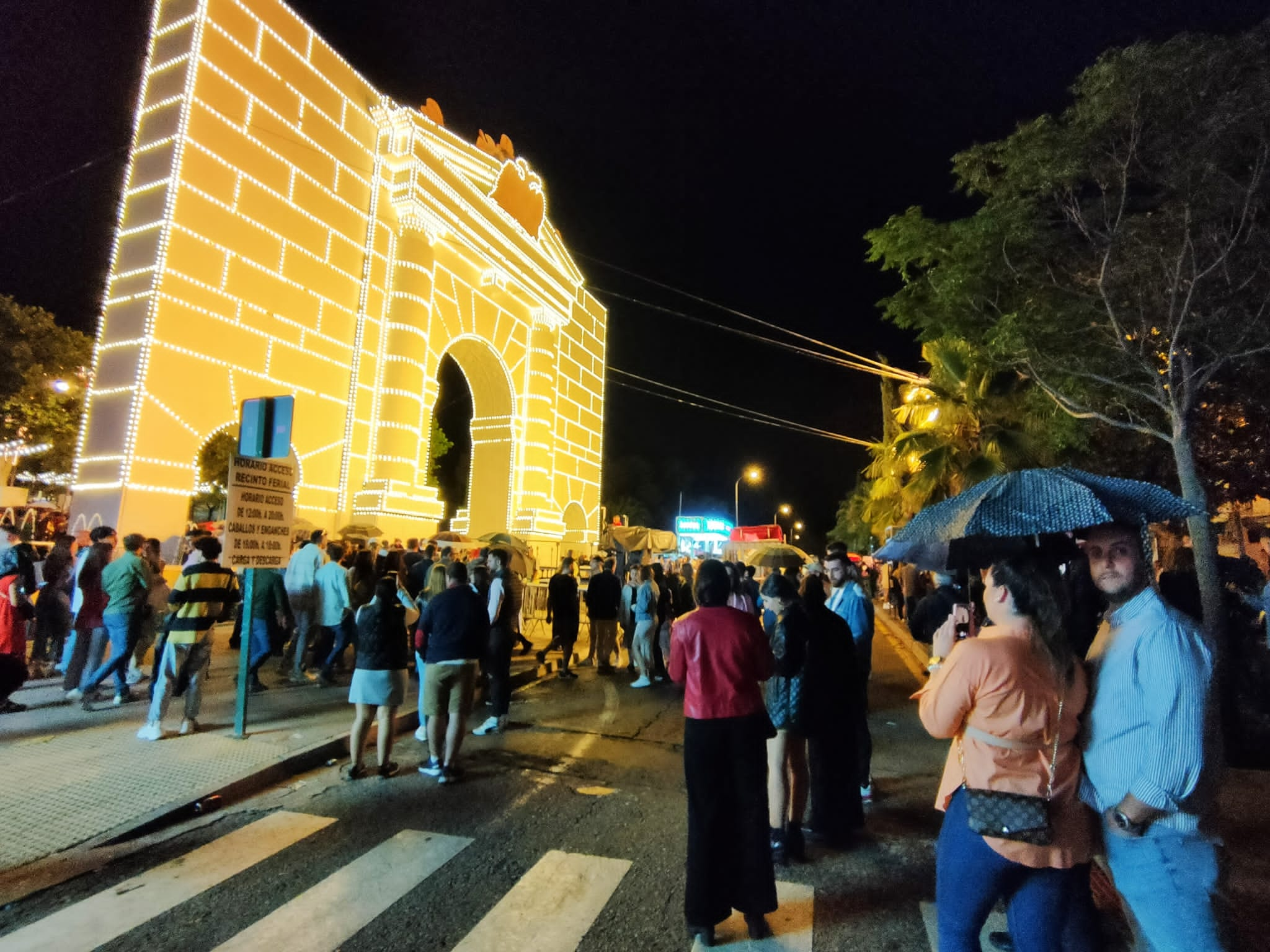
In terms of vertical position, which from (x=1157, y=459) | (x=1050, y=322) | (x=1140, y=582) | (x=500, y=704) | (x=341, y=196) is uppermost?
(x=341, y=196)

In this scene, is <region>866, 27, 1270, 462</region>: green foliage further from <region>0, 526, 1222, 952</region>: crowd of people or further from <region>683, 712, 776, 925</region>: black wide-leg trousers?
<region>683, 712, 776, 925</region>: black wide-leg trousers

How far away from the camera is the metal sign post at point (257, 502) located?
6.42 metres

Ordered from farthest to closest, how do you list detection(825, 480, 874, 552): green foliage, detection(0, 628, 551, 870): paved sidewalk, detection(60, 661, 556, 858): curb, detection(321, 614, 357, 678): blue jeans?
detection(825, 480, 874, 552): green foliage, detection(321, 614, 357, 678): blue jeans, detection(0, 628, 551, 870): paved sidewalk, detection(60, 661, 556, 858): curb

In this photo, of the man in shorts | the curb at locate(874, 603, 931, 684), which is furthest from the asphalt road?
the curb at locate(874, 603, 931, 684)

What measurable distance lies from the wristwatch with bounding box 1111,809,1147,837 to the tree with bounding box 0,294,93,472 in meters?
27.9

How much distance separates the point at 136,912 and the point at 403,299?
16.0m

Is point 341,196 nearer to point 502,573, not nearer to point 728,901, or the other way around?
point 502,573

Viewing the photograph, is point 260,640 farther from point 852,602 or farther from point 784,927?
point 784,927

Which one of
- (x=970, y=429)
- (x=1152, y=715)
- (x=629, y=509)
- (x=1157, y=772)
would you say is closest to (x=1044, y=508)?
(x=1152, y=715)

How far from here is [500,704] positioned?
7324 mm

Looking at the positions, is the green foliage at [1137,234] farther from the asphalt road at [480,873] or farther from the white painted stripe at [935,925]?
the white painted stripe at [935,925]

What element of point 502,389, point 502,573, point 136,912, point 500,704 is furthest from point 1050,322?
point 502,389

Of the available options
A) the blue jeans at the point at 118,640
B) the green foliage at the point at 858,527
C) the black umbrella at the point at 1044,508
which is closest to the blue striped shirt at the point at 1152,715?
the black umbrella at the point at 1044,508

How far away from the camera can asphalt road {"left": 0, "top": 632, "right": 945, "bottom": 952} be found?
3.40 m
